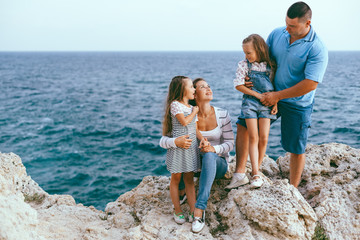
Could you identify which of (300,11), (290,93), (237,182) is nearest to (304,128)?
(290,93)

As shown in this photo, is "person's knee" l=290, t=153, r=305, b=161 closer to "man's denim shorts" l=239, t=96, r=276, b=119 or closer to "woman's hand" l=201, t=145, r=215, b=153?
"man's denim shorts" l=239, t=96, r=276, b=119

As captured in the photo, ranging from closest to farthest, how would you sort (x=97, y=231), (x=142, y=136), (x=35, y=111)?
1. (x=97, y=231)
2. (x=142, y=136)
3. (x=35, y=111)

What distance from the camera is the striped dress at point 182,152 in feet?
14.3

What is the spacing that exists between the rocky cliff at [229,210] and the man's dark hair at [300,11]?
7.67 ft

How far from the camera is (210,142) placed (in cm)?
482

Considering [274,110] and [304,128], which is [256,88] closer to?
[274,110]

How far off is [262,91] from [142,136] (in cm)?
1635

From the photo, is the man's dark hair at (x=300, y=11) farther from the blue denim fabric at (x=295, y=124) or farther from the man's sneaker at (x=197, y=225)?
the man's sneaker at (x=197, y=225)

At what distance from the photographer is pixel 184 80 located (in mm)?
4434

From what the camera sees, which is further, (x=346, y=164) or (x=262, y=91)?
(x=346, y=164)

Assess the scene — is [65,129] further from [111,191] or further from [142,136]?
[111,191]

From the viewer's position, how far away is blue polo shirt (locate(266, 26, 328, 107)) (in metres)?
4.33

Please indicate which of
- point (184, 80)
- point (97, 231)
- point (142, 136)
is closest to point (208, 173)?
point (184, 80)

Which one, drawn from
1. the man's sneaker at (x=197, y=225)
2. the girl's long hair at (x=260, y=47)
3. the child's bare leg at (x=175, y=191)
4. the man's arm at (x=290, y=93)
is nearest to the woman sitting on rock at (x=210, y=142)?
the man's sneaker at (x=197, y=225)
